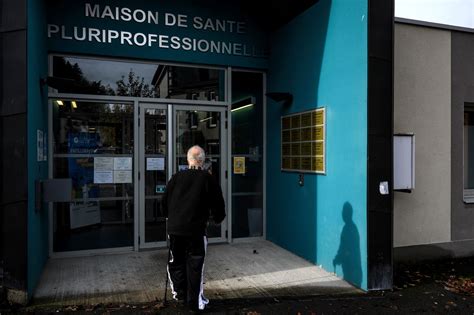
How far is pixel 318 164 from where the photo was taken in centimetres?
576

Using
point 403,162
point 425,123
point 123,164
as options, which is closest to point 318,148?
point 403,162

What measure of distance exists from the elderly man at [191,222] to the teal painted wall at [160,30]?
115 inches

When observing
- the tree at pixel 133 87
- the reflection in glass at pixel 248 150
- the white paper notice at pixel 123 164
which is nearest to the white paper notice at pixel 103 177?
the white paper notice at pixel 123 164

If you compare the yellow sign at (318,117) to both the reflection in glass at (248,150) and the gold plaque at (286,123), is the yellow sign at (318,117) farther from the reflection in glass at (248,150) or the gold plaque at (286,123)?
the reflection in glass at (248,150)

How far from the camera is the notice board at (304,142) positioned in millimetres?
5699

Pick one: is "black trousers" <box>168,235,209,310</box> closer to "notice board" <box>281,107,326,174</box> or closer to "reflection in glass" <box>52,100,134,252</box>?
"notice board" <box>281,107,326,174</box>

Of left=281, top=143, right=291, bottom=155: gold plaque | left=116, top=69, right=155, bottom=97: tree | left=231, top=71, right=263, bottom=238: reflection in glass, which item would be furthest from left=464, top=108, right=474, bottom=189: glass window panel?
left=116, top=69, right=155, bottom=97: tree

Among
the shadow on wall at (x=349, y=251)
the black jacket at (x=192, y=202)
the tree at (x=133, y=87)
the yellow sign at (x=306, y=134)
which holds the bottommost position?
the shadow on wall at (x=349, y=251)

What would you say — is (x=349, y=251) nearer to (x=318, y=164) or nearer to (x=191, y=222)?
(x=318, y=164)

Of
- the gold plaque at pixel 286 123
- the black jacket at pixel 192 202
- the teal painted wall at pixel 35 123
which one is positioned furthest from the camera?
the gold plaque at pixel 286 123

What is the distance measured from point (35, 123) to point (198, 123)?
2758 mm

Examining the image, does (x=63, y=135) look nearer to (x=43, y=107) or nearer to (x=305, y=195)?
(x=43, y=107)

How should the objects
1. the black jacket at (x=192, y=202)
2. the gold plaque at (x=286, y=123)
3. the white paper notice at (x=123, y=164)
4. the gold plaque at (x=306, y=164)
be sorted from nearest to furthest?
the black jacket at (x=192, y=202) → the gold plaque at (x=306, y=164) → the white paper notice at (x=123, y=164) → the gold plaque at (x=286, y=123)

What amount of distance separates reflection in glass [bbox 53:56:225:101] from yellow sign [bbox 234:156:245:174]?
3.48 feet
